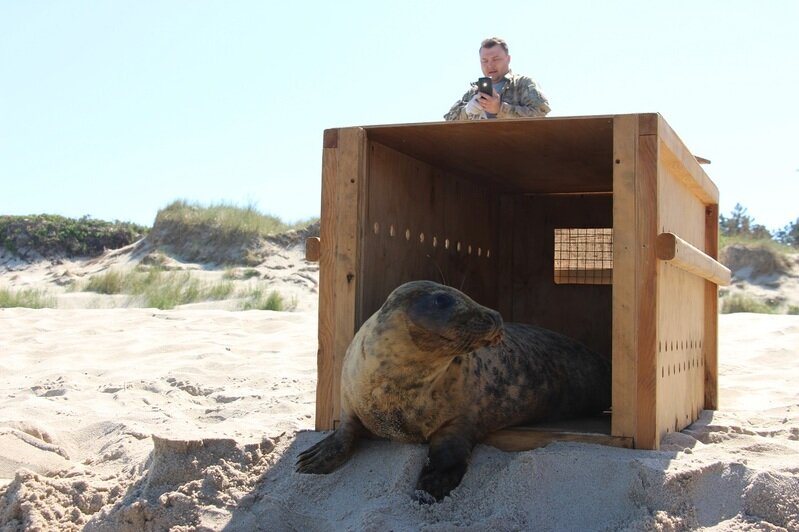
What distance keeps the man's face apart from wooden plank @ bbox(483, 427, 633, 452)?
2380mm

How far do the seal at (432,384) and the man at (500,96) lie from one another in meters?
1.46

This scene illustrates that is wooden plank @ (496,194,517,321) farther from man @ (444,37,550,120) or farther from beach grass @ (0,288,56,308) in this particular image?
beach grass @ (0,288,56,308)

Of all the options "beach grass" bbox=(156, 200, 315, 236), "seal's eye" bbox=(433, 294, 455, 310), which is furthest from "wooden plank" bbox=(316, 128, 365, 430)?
"beach grass" bbox=(156, 200, 315, 236)

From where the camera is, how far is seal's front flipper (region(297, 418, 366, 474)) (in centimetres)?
343

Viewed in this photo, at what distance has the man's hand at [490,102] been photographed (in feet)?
16.1

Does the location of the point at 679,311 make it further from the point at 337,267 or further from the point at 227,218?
the point at 227,218

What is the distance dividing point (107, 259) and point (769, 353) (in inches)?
585

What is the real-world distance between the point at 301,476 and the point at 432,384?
23.9 inches

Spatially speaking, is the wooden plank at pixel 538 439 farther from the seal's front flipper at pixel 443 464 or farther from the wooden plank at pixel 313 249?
the wooden plank at pixel 313 249

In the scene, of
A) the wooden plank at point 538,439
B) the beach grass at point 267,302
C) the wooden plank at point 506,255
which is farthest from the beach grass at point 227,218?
the wooden plank at point 538,439

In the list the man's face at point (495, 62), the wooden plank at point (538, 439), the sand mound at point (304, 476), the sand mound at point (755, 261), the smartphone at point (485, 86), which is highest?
the man's face at point (495, 62)

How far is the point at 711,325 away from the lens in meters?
5.63

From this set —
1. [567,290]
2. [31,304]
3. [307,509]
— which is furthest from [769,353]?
[31,304]

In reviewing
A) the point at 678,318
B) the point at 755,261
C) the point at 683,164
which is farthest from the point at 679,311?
the point at 755,261
